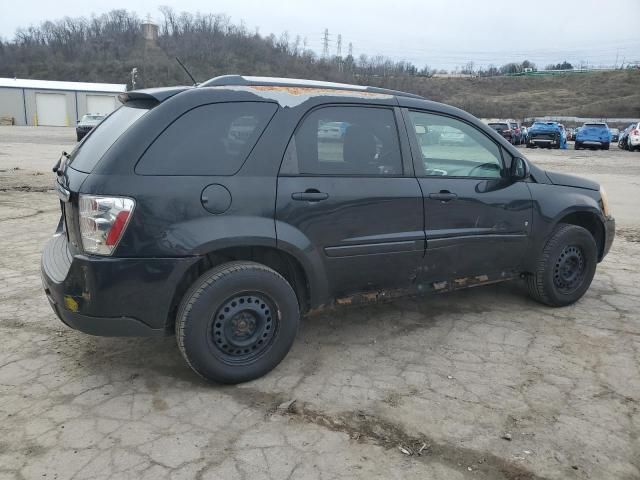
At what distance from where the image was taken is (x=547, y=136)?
2886cm

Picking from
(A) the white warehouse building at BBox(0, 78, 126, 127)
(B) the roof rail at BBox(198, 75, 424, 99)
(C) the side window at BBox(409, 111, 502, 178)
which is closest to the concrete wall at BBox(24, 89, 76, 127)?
(A) the white warehouse building at BBox(0, 78, 126, 127)

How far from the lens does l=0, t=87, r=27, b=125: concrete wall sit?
53.0 metres

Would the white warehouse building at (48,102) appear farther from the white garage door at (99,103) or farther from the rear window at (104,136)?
the rear window at (104,136)

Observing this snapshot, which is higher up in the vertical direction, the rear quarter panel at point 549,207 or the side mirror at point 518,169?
the side mirror at point 518,169

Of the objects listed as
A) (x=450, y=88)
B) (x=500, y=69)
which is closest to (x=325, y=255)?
(x=450, y=88)

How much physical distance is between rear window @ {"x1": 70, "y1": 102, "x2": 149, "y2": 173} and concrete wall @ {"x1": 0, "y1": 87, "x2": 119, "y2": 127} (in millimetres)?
56610

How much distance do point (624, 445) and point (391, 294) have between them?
1.65 meters

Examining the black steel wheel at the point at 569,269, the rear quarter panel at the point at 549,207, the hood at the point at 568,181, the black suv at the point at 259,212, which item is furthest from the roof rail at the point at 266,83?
the black steel wheel at the point at 569,269

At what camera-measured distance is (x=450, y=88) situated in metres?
95.8

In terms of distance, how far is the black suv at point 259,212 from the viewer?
9.61ft

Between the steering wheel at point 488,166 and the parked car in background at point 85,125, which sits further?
the parked car in background at point 85,125

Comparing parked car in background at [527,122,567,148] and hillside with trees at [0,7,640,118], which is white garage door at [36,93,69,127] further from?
parked car in background at [527,122,567,148]

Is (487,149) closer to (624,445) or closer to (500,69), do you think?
(624,445)

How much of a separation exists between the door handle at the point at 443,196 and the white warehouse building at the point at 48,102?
182 feet
